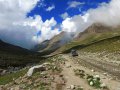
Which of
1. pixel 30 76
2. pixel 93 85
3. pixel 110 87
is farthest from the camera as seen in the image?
pixel 30 76

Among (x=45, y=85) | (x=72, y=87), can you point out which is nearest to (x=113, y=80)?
(x=72, y=87)

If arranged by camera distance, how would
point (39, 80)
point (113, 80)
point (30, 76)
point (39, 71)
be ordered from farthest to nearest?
1. point (39, 71)
2. point (30, 76)
3. point (39, 80)
4. point (113, 80)

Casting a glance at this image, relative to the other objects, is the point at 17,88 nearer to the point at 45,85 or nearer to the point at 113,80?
the point at 45,85

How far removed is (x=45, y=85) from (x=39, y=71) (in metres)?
13.9

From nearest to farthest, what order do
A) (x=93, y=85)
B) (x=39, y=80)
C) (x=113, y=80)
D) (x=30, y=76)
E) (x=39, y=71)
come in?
(x=93, y=85) → (x=113, y=80) → (x=39, y=80) → (x=30, y=76) → (x=39, y=71)

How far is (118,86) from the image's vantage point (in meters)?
29.0

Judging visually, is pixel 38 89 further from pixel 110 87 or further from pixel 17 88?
pixel 110 87

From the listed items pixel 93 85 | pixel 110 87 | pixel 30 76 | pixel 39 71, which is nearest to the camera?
pixel 110 87

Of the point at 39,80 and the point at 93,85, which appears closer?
the point at 93,85

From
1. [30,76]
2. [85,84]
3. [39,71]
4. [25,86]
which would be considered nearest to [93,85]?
[85,84]

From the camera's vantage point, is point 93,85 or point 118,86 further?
point 93,85

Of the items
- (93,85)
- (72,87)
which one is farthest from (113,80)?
(72,87)

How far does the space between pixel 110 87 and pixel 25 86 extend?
10351 millimetres

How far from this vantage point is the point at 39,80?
37.2m
